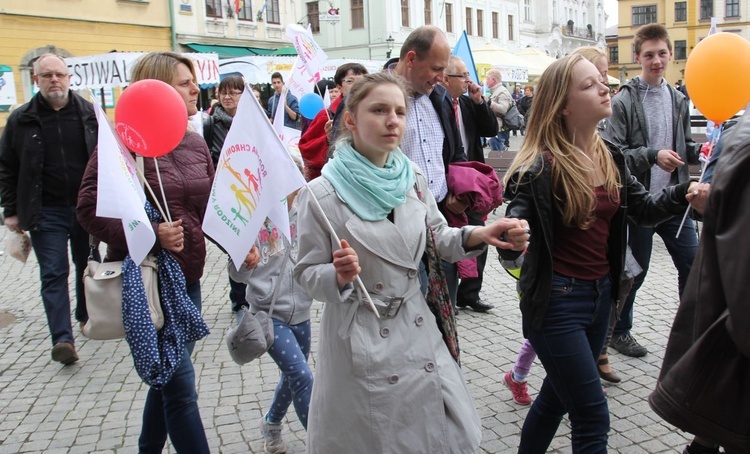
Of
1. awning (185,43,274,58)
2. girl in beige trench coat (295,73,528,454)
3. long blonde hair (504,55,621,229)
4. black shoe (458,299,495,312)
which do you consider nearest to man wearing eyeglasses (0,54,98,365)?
black shoe (458,299,495,312)

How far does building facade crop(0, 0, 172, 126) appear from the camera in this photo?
23688 mm

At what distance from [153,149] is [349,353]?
121 cm

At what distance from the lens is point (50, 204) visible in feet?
17.5

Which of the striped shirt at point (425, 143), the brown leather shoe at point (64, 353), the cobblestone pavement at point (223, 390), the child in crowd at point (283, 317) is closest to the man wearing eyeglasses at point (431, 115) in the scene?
the striped shirt at point (425, 143)

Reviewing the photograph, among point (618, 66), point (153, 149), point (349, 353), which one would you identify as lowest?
point (349, 353)

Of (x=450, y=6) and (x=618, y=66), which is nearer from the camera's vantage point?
(x=450, y=6)

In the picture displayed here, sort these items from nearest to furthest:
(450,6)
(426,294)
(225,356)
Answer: (426,294) → (225,356) → (450,6)

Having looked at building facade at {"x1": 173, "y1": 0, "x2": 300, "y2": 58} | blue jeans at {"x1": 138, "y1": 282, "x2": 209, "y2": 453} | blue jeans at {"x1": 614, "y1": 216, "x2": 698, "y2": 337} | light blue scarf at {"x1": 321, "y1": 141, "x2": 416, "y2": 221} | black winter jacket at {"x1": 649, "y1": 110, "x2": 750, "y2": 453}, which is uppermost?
building facade at {"x1": 173, "y1": 0, "x2": 300, "y2": 58}

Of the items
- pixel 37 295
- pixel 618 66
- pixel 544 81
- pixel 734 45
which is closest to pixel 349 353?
pixel 544 81

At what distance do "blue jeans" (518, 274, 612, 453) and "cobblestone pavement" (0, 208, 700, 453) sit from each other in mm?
828

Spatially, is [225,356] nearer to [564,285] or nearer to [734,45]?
[564,285]

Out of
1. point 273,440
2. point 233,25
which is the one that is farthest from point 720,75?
point 233,25

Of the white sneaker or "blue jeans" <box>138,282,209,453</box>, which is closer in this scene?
"blue jeans" <box>138,282,209,453</box>

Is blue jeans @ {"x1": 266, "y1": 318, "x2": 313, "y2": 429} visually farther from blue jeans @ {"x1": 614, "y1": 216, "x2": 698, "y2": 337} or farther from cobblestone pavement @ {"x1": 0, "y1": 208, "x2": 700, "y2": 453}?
blue jeans @ {"x1": 614, "y1": 216, "x2": 698, "y2": 337}
